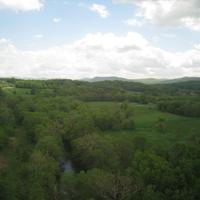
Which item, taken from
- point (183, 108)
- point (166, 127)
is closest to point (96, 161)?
point (166, 127)

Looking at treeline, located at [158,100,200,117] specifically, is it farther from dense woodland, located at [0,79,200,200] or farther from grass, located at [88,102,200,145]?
dense woodland, located at [0,79,200,200]

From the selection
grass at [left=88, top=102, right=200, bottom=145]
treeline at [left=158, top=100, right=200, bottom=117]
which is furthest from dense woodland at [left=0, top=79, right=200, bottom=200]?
treeline at [left=158, top=100, right=200, bottom=117]

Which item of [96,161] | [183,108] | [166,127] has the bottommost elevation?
[166,127]

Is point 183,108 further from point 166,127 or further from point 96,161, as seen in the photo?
point 96,161

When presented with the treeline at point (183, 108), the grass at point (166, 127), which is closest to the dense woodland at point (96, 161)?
the grass at point (166, 127)

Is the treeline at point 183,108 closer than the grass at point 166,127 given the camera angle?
No

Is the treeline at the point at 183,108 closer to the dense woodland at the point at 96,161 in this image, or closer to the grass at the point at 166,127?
the grass at the point at 166,127

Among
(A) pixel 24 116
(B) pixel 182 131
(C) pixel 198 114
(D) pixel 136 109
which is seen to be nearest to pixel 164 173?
(B) pixel 182 131

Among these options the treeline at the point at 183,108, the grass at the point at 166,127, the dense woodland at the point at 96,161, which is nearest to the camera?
the dense woodland at the point at 96,161

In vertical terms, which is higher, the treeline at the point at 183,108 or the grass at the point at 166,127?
the treeline at the point at 183,108

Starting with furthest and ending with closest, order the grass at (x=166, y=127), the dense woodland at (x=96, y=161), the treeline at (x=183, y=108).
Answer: the treeline at (x=183, y=108) < the grass at (x=166, y=127) < the dense woodland at (x=96, y=161)

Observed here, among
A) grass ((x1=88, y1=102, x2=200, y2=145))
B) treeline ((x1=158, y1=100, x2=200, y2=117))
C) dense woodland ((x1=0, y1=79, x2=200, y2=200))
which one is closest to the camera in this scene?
dense woodland ((x1=0, y1=79, x2=200, y2=200))
